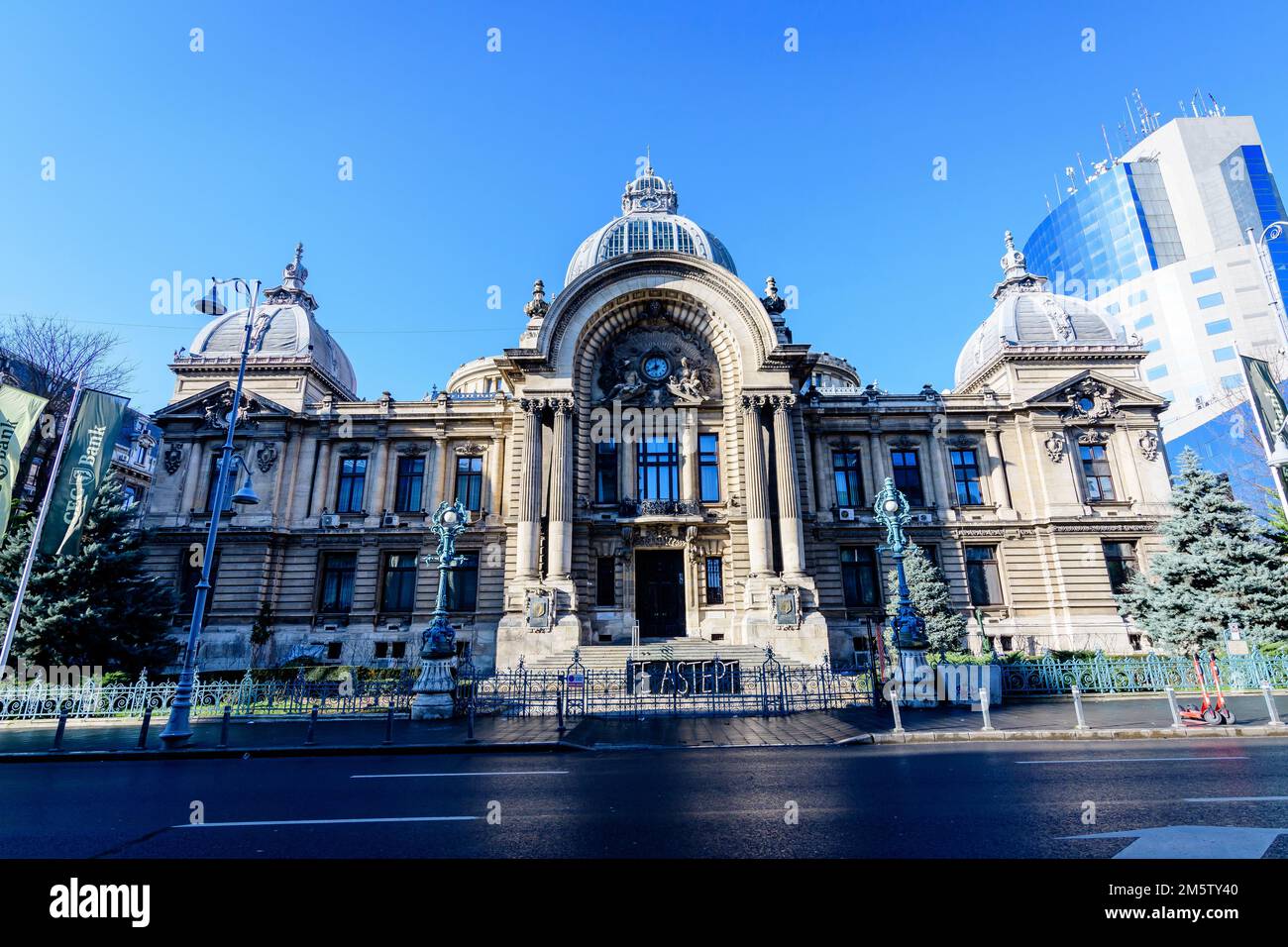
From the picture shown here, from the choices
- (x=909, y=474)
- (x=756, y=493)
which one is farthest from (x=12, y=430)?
(x=909, y=474)

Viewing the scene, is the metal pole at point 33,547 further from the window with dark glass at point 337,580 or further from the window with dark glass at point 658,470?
the window with dark glass at point 658,470

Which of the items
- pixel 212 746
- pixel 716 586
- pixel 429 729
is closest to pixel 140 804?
pixel 212 746

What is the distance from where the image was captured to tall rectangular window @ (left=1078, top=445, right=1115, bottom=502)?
31438 millimetres

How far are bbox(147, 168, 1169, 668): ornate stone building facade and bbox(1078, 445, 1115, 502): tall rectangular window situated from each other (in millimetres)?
108

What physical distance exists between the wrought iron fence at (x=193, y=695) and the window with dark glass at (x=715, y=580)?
13601 mm

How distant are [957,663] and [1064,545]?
1651 cm

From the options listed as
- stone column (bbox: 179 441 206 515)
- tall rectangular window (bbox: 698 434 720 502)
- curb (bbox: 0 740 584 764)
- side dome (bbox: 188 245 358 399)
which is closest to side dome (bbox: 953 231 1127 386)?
tall rectangular window (bbox: 698 434 720 502)

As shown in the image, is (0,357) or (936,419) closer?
(0,357)

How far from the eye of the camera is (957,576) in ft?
100

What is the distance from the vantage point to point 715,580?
28062 millimetres

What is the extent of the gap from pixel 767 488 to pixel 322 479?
23.0 meters

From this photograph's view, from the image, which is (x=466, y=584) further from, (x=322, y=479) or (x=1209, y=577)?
(x=1209, y=577)

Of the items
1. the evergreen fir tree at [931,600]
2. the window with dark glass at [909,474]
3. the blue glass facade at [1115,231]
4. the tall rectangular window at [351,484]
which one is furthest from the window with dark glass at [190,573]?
the blue glass facade at [1115,231]

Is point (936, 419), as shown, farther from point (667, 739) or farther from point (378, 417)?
point (378, 417)
